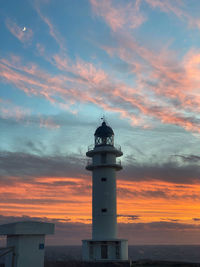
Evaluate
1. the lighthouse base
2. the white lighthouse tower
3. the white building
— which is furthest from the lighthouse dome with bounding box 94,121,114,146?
the white building

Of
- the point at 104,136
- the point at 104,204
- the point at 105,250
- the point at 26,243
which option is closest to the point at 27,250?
the point at 26,243

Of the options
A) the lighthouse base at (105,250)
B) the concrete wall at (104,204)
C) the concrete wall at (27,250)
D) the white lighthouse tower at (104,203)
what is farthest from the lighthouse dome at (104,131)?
the concrete wall at (27,250)

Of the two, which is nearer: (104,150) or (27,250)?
(27,250)

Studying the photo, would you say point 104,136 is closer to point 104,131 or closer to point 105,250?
point 104,131

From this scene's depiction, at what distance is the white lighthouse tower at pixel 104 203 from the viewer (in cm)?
2877

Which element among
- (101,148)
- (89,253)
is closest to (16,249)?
(89,253)

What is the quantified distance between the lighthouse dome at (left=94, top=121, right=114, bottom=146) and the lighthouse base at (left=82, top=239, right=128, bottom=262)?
34.5 feet

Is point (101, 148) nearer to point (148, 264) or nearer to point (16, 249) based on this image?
point (148, 264)

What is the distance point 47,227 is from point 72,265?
6573 mm

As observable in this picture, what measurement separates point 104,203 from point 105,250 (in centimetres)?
452

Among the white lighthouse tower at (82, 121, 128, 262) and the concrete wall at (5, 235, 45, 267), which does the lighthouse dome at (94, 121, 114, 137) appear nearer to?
the white lighthouse tower at (82, 121, 128, 262)

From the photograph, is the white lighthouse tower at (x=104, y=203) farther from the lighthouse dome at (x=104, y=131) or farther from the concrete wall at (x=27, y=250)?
the concrete wall at (x=27, y=250)

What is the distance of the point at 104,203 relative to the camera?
99.7 ft

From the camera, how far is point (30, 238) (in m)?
15.0
